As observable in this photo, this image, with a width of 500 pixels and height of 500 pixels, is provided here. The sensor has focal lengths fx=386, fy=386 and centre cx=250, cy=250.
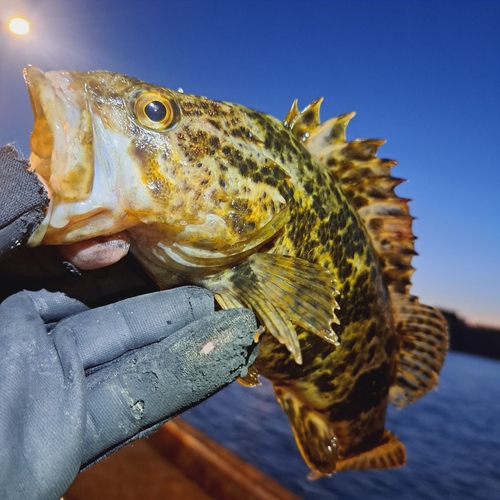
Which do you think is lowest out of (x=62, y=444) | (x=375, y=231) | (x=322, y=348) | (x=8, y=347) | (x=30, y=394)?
(x=62, y=444)

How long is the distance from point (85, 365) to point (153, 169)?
977mm

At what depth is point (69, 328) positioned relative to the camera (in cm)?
186

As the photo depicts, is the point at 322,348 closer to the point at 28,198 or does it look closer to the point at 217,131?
the point at 217,131

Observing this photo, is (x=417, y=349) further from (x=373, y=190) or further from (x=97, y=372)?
(x=97, y=372)

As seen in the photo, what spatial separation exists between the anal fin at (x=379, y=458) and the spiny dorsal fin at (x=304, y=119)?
2.84 meters

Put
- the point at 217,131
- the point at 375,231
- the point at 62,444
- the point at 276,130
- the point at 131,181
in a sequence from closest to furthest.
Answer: the point at 62,444, the point at 131,181, the point at 217,131, the point at 276,130, the point at 375,231

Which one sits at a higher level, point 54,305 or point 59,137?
point 59,137

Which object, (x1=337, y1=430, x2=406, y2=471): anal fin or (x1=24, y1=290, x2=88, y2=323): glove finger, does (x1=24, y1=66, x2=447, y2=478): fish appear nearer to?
(x1=337, y1=430, x2=406, y2=471): anal fin

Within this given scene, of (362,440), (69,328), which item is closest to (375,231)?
(362,440)

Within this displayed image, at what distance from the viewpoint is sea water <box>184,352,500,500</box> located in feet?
39.1

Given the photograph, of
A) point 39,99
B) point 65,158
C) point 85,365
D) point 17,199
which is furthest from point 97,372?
point 39,99

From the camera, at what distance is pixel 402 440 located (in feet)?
63.0

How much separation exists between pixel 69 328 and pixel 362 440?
2.78 metres

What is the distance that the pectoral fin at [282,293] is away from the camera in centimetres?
201
